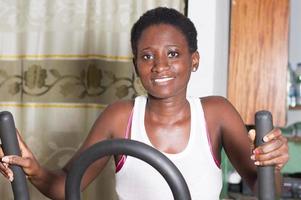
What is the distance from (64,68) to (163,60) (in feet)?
2.76

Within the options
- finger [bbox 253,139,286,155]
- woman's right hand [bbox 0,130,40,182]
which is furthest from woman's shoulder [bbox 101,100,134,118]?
finger [bbox 253,139,286,155]

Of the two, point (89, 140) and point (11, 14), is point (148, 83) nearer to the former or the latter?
point (89, 140)

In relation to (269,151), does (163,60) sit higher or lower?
higher

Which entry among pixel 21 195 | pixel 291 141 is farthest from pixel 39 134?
pixel 291 141

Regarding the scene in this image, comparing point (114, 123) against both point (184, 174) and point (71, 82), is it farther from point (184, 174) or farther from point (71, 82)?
point (71, 82)

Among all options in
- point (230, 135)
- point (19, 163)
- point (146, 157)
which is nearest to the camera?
point (146, 157)

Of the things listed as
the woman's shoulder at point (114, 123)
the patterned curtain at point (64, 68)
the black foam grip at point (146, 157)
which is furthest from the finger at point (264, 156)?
the patterned curtain at point (64, 68)

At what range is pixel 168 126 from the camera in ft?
3.27

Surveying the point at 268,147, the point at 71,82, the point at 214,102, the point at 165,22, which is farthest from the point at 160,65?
the point at 71,82

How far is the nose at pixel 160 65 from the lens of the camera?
2.81 feet

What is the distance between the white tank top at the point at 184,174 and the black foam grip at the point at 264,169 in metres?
0.36

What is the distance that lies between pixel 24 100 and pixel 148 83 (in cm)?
92

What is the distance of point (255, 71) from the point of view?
1558mm

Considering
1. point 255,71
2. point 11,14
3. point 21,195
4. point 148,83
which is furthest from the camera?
point 11,14
